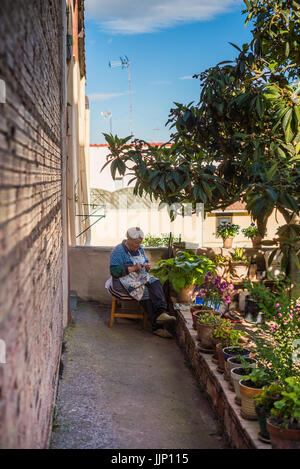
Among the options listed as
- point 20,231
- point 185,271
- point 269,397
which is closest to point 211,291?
point 185,271

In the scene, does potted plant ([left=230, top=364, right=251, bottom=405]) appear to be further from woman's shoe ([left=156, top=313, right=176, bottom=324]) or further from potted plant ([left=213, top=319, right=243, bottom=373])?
woman's shoe ([left=156, top=313, right=176, bottom=324])

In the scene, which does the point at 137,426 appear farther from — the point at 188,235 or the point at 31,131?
the point at 188,235

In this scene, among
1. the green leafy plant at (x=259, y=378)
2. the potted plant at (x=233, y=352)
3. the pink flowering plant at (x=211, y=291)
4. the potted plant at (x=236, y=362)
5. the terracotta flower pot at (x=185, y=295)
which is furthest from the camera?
the terracotta flower pot at (x=185, y=295)

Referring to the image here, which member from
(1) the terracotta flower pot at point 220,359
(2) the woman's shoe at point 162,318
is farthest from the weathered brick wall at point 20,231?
(2) the woman's shoe at point 162,318

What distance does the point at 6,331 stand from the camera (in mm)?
1350

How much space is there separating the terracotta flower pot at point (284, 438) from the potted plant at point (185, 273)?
3.23 metres

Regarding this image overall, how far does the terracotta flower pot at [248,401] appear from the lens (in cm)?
285

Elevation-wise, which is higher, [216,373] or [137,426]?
[216,373]

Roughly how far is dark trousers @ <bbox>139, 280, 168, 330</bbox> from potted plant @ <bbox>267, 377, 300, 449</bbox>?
10.3ft

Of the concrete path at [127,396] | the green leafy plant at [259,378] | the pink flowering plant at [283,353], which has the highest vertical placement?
the pink flowering plant at [283,353]

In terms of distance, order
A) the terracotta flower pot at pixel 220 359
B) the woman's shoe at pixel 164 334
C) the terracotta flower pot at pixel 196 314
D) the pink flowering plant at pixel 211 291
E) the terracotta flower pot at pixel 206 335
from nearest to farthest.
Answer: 1. the terracotta flower pot at pixel 220 359
2. the terracotta flower pot at pixel 206 335
3. the terracotta flower pot at pixel 196 314
4. the pink flowering plant at pixel 211 291
5. the woman's shoe at pixel 164 334

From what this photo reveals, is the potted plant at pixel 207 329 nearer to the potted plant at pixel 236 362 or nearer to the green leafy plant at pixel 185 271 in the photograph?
the potted plant at pixel 236 362

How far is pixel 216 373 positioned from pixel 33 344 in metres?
2.06
